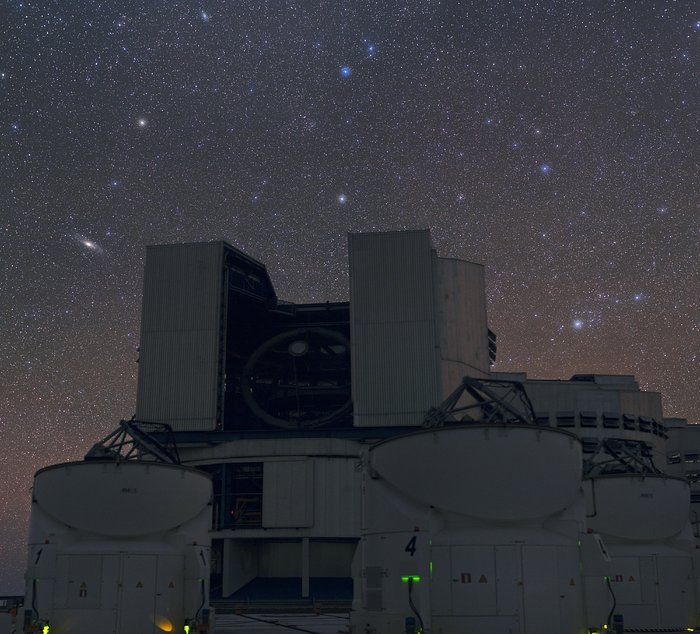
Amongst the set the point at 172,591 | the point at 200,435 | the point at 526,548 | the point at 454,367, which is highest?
the point at 454,367

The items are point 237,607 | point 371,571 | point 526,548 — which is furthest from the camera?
point 237,607

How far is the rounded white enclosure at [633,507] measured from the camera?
3005 centimetres

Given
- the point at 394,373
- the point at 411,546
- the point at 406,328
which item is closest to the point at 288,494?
the point at 394,373

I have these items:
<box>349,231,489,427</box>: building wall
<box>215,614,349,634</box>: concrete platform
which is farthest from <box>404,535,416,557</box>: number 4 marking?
<box>349,231,489,427</box>: building wall

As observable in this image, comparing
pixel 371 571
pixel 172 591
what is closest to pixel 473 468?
pixel 371 571

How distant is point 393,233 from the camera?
61094 mm

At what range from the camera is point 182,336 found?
59.5 metres

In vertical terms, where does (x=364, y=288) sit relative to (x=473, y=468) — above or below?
above

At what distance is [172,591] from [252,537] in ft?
98.0

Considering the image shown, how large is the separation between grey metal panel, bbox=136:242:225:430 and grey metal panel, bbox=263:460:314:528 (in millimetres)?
6175

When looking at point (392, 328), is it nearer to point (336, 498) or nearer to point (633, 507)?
point (336, 498)

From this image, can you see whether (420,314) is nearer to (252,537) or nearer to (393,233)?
(393,233)

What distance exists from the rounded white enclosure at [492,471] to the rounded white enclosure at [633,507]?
10.2 meters

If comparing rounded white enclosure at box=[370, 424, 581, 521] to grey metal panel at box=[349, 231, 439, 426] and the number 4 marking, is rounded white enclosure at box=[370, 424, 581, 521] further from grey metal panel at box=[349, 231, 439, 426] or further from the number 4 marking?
grey metal panel at box=[349, 231, 439, 426]
